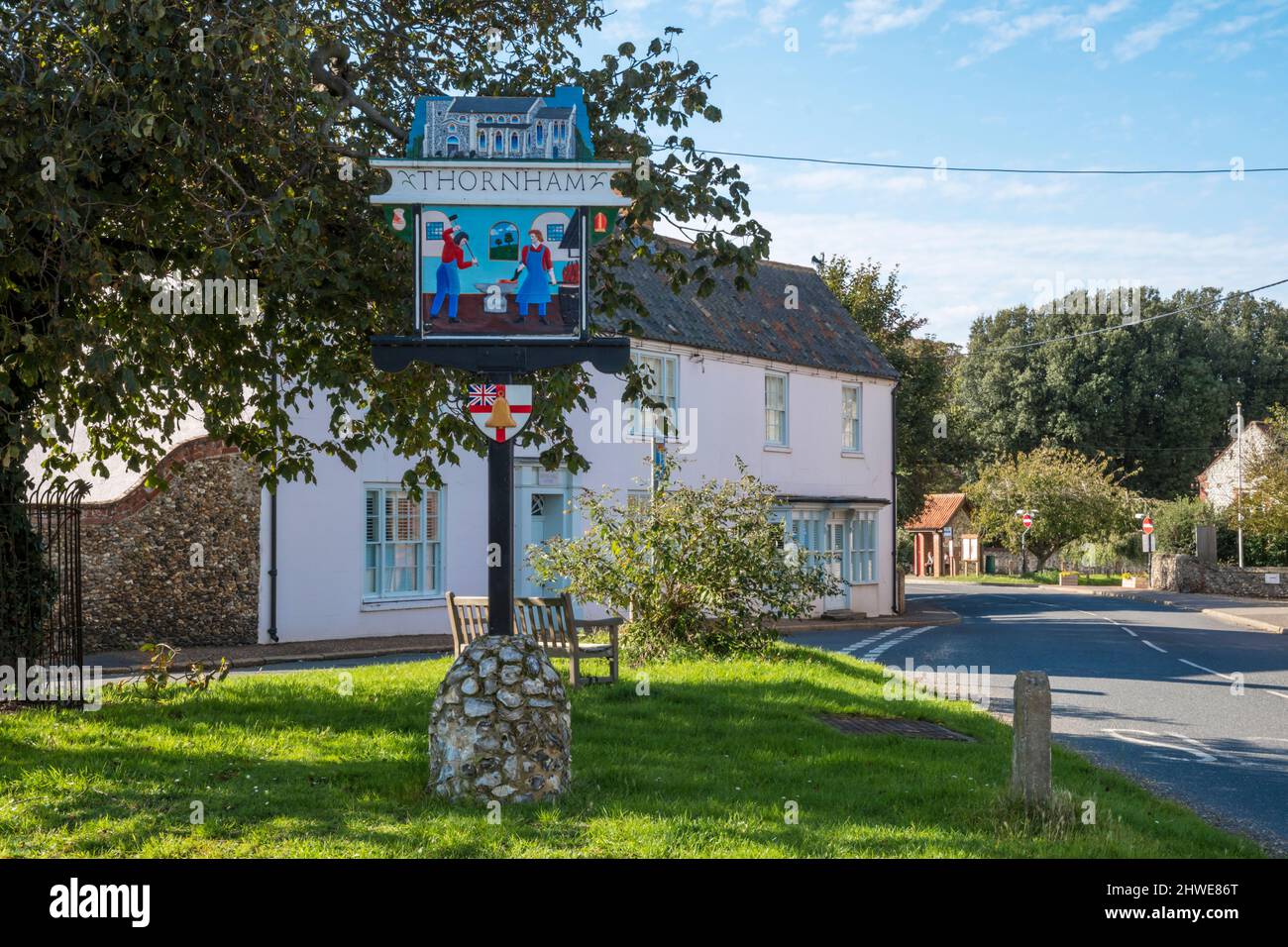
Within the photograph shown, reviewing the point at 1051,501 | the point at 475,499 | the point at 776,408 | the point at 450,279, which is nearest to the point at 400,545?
the point at 475,499

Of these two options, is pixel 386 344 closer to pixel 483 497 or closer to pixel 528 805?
pixel 528 805

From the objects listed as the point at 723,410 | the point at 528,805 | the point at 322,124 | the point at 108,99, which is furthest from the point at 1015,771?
the point at 723,410

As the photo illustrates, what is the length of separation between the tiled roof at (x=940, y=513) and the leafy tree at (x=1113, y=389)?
3.45 metres

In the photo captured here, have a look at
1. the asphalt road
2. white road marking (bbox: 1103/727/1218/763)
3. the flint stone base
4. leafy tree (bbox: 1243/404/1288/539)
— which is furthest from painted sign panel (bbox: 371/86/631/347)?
leafy tree (bbox: 1243/404/1288/539)

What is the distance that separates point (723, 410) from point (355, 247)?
17355 millimetres

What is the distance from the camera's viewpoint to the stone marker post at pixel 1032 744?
723 cm

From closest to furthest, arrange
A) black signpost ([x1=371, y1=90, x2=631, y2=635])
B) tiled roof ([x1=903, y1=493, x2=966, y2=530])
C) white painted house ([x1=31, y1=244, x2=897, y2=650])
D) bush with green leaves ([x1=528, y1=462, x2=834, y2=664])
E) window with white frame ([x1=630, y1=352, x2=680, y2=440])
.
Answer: black signpost ([x1=371, y1=90, x2=631, y2=635]), bush with green leaves ([x1=528, y1=462, x2=834, y2=664]), white painted house ([x1=31, y1=244, x2=897, y2=650]), window with white frame ([x1=630, y1=352, x2=680, y2=440]), tiled roof ([x1=903, y1=493, x2=966, y2=530])

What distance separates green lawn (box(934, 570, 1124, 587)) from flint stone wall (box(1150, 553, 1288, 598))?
208 inches

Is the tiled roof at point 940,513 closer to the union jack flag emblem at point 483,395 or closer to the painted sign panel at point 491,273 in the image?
the painted sign panel at point 491,273

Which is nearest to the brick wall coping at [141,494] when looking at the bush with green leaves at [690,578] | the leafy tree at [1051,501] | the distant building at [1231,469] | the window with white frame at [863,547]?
the bush with green leaves at [690,578]

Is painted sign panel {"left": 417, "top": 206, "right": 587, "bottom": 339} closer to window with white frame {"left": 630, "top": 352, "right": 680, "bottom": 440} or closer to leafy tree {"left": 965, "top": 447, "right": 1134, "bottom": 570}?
window with white frame {"left": 630, "top": 352, "right": 680, "bottom": 440}

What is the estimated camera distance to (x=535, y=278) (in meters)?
9.06

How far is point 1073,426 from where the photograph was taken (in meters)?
66.8

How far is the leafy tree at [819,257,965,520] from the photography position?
37.4 meters
